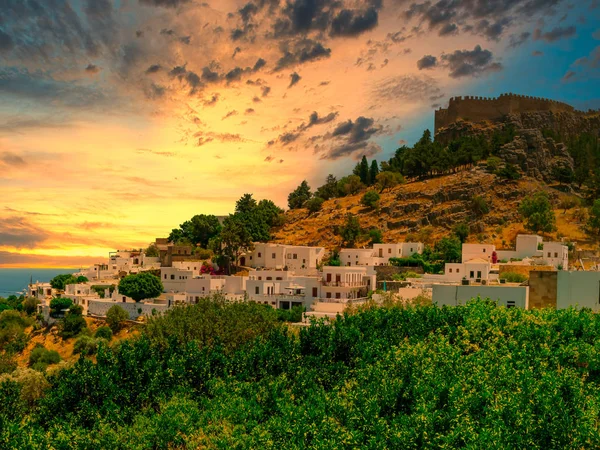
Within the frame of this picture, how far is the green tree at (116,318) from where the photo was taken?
43.8 m

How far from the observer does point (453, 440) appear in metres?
13.7

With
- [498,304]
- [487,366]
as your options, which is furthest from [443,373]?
[498,304]

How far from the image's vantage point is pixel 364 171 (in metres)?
81.2

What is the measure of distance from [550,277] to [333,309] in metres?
15.7

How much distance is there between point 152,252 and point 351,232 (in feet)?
69.8

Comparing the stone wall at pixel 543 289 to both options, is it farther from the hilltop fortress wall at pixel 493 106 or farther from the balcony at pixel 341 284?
the hilltop fortress wall at pixel 493 106

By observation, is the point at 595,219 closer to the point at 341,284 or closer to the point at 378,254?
the point at 378,254

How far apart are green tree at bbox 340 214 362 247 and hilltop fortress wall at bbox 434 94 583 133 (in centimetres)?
2870

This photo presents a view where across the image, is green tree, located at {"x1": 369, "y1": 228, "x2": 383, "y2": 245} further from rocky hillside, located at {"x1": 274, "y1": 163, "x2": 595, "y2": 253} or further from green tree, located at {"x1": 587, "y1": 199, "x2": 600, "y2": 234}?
green tree, located at {"x1": 587, "y1": 199, "x2": 600, "y2": 234}

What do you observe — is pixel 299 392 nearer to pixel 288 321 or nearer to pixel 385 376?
pixel 385 376

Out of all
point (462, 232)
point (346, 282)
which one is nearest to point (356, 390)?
point (346, 282)

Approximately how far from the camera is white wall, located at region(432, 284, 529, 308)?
86.1ft

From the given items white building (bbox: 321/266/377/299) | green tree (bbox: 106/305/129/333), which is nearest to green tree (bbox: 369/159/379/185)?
white building (bbox: 321/266/377/299)

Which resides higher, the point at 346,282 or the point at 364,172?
the point at 364,172
